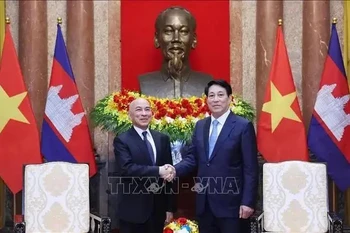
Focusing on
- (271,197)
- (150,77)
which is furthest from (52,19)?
(271,197)

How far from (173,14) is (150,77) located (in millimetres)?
662

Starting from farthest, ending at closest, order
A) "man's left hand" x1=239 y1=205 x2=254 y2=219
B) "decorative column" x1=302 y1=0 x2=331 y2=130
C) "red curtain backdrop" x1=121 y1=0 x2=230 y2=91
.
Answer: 1. "red curtain backdrop" x1=121 y1=0 x2=230 y2=91
2. "decorative column" x1=302 y1=0 x2=331 y2=130
3. "man's left hand" x1=239 y1=205 x2=254 y2=219

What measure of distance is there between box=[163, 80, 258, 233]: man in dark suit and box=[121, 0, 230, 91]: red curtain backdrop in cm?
269

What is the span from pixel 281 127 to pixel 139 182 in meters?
1.83

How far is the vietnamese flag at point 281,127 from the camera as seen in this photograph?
635 cm

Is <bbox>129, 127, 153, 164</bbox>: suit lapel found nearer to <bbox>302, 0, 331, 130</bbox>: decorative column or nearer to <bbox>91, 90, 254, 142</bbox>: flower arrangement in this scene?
<bbox>91, 90, 254, 142</bbox>: flower arrangement

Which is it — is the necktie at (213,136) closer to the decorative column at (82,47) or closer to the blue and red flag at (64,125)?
the blue and red flag at (64,125)

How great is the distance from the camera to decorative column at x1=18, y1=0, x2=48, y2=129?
7.27 m

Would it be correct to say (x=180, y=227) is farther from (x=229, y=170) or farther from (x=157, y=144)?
(x=229, y=170)

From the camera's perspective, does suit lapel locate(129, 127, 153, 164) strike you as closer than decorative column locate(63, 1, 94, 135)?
Yes

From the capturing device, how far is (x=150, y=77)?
7.05 metres

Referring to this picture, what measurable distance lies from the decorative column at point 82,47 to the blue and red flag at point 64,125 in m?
0.91

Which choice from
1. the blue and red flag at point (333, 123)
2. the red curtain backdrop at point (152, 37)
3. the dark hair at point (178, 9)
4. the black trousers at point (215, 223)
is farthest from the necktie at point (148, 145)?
the red curtain backdrop at point (152, 37)

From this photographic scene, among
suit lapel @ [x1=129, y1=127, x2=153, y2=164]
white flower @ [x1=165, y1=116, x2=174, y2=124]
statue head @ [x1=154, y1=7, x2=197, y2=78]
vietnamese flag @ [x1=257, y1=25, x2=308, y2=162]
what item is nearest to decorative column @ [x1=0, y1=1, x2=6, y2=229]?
statue head @ [x1=154, y1=7, x2=197, y2=78]
